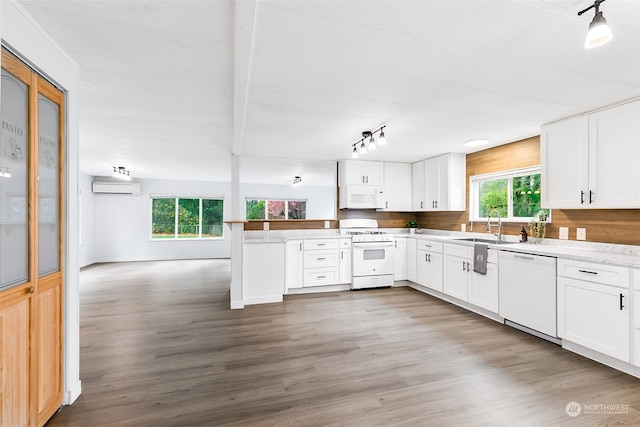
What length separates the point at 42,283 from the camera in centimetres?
169

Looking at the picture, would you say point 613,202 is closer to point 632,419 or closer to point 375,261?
point 632,419

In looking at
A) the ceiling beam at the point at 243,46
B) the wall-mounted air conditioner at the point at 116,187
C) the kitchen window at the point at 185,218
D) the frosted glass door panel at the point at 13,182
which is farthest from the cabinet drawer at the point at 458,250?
the wall-mounted air conditioner at the point at 116,187

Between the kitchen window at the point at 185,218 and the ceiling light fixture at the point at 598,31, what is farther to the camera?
the kitchen window at the point at 185,218

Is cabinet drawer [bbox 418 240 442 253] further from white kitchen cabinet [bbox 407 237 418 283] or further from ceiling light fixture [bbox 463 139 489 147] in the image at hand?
ceiling light fixture [bbox 463 139 489 147]

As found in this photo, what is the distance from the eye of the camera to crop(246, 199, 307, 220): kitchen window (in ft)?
30.0

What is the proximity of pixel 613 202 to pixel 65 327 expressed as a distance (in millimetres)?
4421

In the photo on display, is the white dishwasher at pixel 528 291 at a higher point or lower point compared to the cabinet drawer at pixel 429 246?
lower

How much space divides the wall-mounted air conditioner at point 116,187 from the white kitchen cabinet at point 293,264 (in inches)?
217

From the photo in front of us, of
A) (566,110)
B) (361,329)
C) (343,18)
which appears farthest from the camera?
(361,329)

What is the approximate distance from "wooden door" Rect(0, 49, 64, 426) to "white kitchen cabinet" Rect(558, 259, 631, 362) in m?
3.92

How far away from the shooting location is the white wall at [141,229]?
7805 millimetres

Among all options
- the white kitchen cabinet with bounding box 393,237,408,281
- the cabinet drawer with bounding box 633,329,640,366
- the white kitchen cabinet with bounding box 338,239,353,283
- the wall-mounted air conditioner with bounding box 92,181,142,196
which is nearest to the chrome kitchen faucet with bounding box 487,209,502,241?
the white kitchen cabinet with bounding box 393,237,408,281

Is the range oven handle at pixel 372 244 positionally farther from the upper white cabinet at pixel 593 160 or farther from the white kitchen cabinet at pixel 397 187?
the upper white cabinet at pixel 593 160

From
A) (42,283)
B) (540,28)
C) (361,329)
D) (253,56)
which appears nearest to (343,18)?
(253,56)
